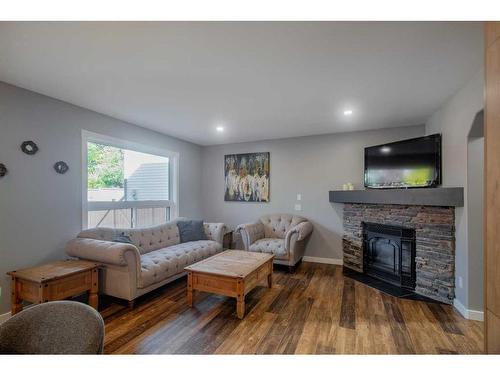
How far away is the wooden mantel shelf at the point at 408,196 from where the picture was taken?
2.66 m

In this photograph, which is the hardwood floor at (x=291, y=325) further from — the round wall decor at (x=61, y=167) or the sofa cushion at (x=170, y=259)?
the round wall decor at (x=61, y=167)

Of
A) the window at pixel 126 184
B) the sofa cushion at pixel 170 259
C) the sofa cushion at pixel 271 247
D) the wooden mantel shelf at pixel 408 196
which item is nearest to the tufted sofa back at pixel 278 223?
the sofa cushion at pixel 271 247

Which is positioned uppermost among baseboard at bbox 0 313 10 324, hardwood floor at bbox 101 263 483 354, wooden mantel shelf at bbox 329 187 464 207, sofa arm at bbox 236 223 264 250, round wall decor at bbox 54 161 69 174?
round wall decor at bbox 54 161 69 174

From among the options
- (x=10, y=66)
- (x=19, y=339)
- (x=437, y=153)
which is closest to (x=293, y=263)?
(x=437, y=153)

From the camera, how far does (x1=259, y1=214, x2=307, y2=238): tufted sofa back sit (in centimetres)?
458

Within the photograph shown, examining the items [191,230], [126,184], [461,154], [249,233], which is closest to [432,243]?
[461,154]

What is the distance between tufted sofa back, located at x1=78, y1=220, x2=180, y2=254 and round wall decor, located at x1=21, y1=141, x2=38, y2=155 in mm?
1049

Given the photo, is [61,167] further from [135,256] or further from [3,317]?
[3,317]

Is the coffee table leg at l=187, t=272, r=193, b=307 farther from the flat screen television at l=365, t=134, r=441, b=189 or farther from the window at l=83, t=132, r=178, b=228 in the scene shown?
the flat screen television at l=365, t=134, r=441, b=189

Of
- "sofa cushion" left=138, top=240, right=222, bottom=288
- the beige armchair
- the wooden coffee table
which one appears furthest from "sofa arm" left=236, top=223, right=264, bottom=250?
the wooden coffee table

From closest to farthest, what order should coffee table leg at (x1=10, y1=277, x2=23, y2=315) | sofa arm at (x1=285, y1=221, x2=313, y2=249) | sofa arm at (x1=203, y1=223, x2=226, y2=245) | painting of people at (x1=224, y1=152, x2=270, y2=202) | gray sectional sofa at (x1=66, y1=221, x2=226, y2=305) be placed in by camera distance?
A: coffee table leg at (x1=10, y1=277, x2=23, y2=315) < gray sectional sofa at (x1=66, y1=221, x2=226, y2=305) < sofa arm at (x1=285, y1=221, x2=313, y2=249) < sofa arm at (x1=203, y1=223, x2=226, y2=245) < painting of people at (x1=224, y1=152, x2=270, y2=202)

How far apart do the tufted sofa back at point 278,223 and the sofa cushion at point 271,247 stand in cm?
39
